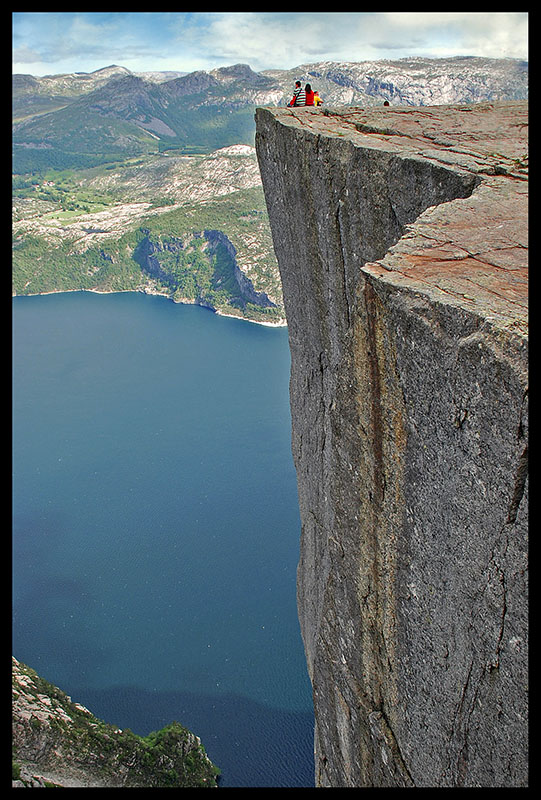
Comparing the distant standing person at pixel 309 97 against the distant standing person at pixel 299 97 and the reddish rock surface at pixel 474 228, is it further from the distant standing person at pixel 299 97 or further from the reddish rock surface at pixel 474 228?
the reddish rock surface at pixel 474 228

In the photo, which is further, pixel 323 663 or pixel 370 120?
pixel 370 120

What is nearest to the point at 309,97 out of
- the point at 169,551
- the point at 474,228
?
the point at 474,228

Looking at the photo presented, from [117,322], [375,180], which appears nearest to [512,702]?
[375,180]

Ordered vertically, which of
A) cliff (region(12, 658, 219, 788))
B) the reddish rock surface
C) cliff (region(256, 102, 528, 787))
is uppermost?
the reddish rock surface

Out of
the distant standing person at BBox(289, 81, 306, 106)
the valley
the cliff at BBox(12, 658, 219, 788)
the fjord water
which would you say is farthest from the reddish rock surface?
the valley

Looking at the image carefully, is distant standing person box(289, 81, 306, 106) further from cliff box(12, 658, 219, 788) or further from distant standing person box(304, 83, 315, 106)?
cliff box(12, 658, 219, 788)
